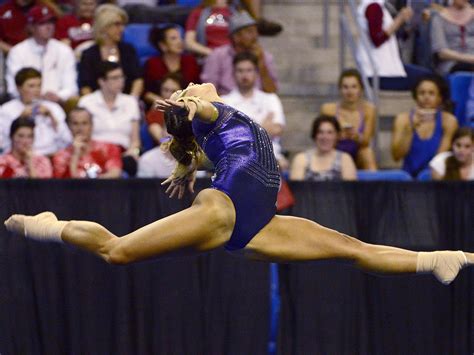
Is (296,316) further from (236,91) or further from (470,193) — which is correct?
(236,91)

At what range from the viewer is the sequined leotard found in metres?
5.33

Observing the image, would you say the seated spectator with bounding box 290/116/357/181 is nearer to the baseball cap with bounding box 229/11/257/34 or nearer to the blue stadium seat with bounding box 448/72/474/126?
the baseball cap with bounding box 229/11/257/34

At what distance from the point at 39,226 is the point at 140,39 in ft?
14.4

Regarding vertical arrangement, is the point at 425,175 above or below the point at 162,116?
below

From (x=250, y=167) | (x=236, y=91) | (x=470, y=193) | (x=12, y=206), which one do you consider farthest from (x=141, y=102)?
(x=250, y=167)

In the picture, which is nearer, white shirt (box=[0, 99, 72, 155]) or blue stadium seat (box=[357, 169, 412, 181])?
blue stadium seat (box=[357, 169, 412, 181])

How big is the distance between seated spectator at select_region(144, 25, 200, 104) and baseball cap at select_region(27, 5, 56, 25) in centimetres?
90

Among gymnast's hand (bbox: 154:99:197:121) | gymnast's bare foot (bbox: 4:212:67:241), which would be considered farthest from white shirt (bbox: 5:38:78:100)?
gymnast's hand (bbox: 154:99:197:121)

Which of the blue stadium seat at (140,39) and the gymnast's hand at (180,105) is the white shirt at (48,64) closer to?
the blue stadium seat at (140,39)

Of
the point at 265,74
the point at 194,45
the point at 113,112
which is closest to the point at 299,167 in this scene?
the point at 265,74

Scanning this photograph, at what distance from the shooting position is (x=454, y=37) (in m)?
9.82

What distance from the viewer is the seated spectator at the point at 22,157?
7797 mm

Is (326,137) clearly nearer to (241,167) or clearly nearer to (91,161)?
(91,161)

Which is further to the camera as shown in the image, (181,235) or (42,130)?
(42,130)
